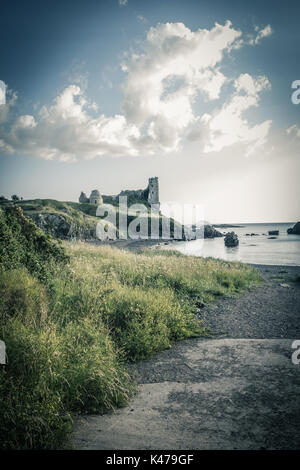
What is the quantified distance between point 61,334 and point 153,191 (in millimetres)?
132381

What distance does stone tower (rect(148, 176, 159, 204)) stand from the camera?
132875mm

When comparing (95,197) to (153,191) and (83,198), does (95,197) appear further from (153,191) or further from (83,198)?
(153,191)

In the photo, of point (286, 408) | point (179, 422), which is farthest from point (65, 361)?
point (286, 408)

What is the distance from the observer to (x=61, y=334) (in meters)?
4.25

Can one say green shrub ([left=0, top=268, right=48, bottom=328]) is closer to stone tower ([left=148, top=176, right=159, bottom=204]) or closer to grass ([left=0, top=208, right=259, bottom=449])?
grass ([left=0, top=208, right=259, bottom=449])

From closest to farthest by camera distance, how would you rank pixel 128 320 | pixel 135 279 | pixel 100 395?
1. pixel 100 395
2. pixel 128 320
3. pixel 135 279

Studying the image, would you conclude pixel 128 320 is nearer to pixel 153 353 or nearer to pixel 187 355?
pixel 153 353

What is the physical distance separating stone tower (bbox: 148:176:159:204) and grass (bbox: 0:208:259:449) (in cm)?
12417

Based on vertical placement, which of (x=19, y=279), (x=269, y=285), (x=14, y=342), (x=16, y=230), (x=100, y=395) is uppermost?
(x=16, y=230)

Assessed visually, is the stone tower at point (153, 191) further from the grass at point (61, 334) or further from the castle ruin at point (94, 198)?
the grass at point (61, 334)

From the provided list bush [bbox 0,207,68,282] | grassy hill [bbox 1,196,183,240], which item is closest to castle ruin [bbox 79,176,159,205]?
grassy hill [bbox 1,196,183,240]
